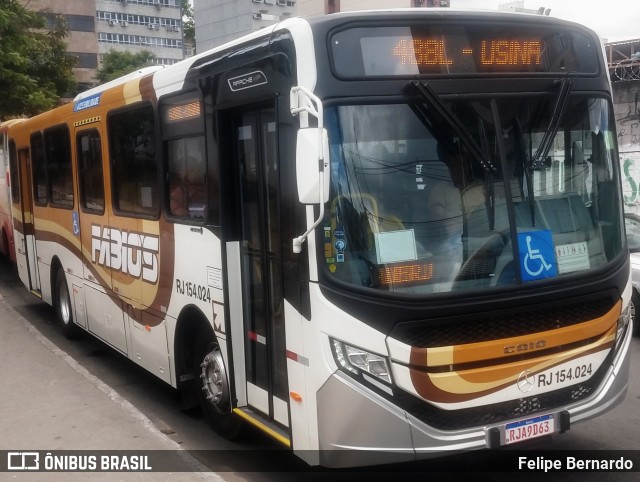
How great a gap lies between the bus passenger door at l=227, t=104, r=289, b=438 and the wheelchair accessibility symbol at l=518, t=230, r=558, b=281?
1558mm

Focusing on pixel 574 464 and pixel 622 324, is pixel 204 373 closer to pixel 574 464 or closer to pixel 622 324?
pixel 574 464

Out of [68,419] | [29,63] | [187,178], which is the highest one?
[29,63]

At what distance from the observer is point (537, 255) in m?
4.89

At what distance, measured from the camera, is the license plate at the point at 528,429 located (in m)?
4.78

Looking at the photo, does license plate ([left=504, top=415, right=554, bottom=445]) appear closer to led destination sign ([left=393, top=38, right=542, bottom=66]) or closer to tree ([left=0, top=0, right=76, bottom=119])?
led destination sign ([left=393, top=38, right=542, bottom=66])

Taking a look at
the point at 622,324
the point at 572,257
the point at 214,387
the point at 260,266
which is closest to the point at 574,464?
the point at 622,324

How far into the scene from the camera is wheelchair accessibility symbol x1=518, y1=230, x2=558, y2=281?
4832 mm

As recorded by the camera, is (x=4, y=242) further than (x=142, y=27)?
No

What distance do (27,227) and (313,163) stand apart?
30.1 ft

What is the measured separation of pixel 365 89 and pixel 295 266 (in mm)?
1178

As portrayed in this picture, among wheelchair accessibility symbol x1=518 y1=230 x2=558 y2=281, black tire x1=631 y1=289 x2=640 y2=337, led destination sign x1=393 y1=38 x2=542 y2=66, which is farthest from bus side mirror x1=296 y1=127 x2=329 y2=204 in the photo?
black tire x1=631 y1=289 x2=640 y2=337

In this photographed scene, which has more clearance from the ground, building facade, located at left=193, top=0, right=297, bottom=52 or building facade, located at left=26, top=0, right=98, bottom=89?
building facade, located at left=193, top=0, right=297, bottom=52

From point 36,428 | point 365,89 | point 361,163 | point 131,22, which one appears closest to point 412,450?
point 361,163

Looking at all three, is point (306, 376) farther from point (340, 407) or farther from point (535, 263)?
point (535, 263)
